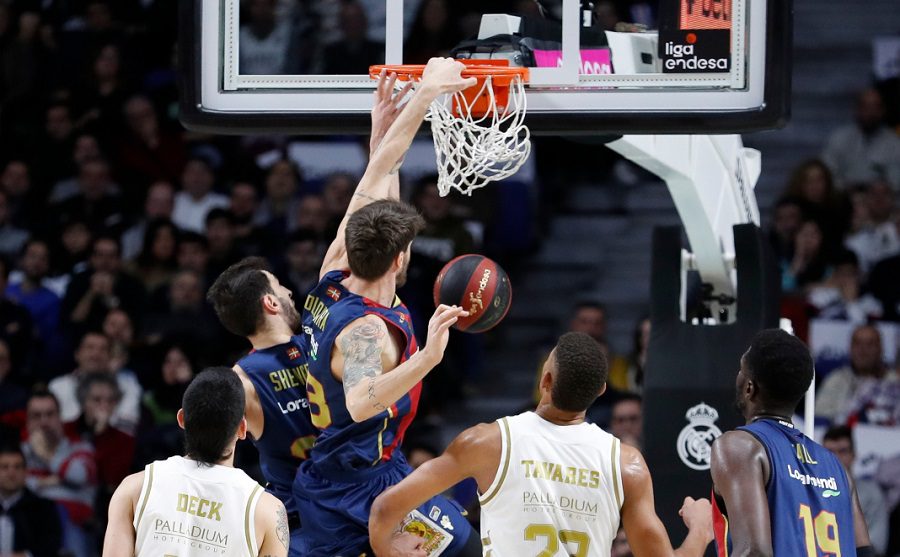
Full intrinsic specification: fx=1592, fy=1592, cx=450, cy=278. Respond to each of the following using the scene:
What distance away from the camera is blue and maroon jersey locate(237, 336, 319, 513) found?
20.5 ft

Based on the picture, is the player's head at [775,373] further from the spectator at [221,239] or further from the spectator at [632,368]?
the spectator at [221,239]

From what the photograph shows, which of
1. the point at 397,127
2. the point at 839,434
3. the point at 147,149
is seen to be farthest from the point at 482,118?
the point at 147,149

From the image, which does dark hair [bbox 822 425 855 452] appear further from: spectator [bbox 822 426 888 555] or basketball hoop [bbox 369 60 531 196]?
basketball hoop [bbox 369 60 531 196]

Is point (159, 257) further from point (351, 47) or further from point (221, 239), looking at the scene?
point (351, 47)

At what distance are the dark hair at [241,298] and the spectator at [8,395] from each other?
167 inches

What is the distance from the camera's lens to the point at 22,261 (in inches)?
447

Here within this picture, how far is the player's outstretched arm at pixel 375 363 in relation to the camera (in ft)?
17.2

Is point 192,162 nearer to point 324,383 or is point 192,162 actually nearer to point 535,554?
point 324,383

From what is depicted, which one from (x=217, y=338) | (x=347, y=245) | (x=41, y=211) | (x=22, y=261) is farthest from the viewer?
(x=41, y=211)

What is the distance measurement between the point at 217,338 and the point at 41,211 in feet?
7.88

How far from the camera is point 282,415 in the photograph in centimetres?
627

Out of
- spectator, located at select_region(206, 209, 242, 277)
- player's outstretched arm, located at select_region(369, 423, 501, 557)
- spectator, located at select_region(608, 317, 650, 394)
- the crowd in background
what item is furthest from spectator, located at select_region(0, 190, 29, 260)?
player's outstretched arm, located at select_region(369, 423, 501, 557)

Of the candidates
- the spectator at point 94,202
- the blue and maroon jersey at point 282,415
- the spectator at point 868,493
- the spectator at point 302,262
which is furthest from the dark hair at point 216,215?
the blue and maroon jersey at point 282,415

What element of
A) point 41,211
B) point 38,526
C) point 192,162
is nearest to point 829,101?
point 192,162
